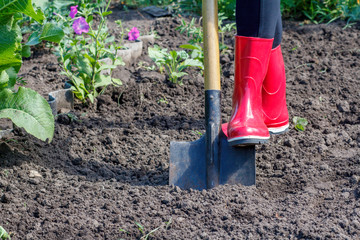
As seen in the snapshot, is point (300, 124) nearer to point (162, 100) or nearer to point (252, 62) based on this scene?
point (252, 62)

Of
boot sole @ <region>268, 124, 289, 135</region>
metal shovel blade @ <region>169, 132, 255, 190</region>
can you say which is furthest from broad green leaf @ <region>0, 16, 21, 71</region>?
boot sole @ <region>268, 124, 289, 135</region>

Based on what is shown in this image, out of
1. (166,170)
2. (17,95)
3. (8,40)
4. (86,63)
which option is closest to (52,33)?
(8,40)

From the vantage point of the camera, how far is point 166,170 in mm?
2592

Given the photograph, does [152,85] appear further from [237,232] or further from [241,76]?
[237,232]

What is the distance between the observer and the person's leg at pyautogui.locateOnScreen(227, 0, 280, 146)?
2.41m

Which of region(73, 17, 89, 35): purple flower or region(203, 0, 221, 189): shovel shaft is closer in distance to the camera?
region(203, 0, 221, 189): shovel shaft

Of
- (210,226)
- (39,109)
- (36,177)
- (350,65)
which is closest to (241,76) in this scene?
(210,226)

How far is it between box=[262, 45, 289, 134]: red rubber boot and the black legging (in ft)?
0.76

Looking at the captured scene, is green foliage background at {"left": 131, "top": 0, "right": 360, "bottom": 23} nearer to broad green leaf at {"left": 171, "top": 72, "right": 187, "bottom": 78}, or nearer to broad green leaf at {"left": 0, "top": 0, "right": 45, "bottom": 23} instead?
broad green leaf at {"left": 171, "top": 72, "right": 187, "bottom": 78}

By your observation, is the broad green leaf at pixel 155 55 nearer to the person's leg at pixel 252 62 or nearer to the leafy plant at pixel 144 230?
the person's leg at pixel 252 62

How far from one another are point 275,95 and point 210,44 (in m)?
0.56

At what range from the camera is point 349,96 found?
3395 mm

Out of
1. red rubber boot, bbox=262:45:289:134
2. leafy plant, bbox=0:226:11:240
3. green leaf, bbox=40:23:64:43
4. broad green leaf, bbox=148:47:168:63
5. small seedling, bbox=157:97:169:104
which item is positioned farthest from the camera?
broad green leaf, bbox=148:47:168:63

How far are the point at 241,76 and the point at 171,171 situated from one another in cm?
61
